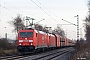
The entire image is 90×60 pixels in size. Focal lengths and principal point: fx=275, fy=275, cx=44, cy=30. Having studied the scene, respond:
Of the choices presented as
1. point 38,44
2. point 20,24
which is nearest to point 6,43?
point 38,44

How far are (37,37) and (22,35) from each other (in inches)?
102

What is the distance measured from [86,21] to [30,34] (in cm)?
3710

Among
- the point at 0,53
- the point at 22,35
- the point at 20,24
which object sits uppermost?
the point at 20,24

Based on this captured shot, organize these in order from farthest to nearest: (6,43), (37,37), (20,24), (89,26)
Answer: (20,24), (89,26), (6,43), (37,37)

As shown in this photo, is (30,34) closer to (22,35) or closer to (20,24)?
(22,35)

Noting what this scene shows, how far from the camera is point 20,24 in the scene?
76250 mm

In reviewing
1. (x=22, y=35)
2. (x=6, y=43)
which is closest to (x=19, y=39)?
(x=22, y=35)

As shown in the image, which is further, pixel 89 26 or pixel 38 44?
pixel 89 26

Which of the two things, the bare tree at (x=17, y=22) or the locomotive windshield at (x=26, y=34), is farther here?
the bare tree at (x=17, y=22)

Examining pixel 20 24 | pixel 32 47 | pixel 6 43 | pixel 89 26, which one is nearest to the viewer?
pixel 32 47

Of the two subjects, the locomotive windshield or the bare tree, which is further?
the bare tree

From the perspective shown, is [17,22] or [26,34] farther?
[17,22]

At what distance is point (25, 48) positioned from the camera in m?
37.4

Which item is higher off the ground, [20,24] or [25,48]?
[20,24]
